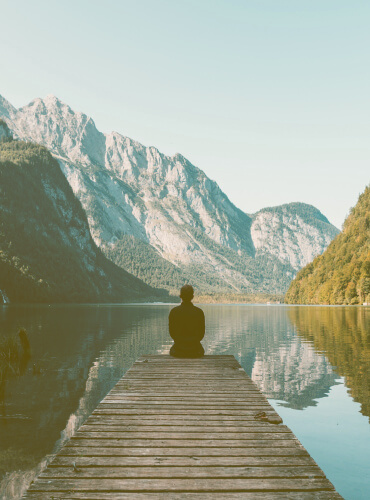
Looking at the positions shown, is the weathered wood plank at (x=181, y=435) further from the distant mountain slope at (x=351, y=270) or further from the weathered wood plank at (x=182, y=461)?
the distant mountain slope at (x=351, y=270)

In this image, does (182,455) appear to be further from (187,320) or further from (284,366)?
(284,366)

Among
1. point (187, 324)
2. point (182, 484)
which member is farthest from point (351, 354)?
point (182, 484)

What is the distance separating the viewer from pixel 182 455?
8312 millimetres

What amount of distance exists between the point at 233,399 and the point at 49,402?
37.2 feet

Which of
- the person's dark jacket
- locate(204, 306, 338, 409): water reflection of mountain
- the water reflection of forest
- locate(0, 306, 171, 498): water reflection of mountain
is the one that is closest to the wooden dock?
locate(0, 306, 171, 498): water reflection of mountain

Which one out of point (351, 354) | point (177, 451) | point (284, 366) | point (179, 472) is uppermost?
point (179, 472)

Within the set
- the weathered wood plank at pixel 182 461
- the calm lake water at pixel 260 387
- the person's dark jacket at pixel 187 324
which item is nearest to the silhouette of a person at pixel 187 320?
the person's dark jacket at pixel 187 324

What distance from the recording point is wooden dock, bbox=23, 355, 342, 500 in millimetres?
6883

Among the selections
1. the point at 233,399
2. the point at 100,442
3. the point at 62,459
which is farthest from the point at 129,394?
the point at 62,459

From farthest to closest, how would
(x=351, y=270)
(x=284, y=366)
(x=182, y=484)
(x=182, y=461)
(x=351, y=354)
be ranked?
1. (x=351, y=270)
2. (x=351, y=354)
3. (x=284, y=366)
4. (x=182, y=461)
5. (x=182, y=484)

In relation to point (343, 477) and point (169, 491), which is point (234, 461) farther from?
point (343, 477)

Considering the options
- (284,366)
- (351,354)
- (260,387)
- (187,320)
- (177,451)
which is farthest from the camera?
(351,354)

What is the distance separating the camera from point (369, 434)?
16500 millimetres

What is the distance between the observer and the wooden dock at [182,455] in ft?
22.6
